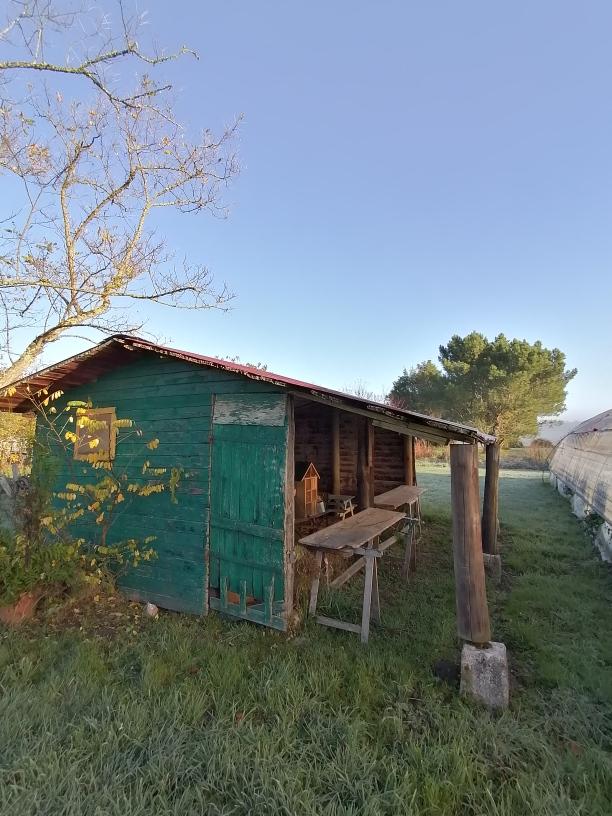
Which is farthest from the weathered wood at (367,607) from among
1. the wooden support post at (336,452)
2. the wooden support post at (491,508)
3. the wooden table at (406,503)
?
the wooden support post at (336,452)

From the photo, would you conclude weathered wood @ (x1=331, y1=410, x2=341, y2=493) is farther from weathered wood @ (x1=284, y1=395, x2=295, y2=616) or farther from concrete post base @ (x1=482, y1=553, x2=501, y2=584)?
weathered wood @ (x1=284, y1=395, x2=295, y2=616)

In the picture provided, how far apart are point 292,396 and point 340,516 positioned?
4.45 meters

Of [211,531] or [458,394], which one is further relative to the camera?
[458,394]

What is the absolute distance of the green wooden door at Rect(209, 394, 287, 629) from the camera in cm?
491

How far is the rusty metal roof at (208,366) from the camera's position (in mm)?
4070

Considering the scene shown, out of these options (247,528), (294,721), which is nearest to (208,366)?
(247,528)

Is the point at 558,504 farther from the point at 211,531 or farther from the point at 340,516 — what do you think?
the point at 211,531

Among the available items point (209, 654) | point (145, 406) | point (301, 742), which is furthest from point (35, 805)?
point (145, 406)

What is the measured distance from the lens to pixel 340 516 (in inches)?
343

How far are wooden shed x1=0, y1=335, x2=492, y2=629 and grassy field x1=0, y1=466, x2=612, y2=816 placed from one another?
48cm

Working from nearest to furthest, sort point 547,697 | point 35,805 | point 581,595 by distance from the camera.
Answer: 1. point 35,805
2. point 547,697
3. point 581,595

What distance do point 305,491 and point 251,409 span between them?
10.1 ft

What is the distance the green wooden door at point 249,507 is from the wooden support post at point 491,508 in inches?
177

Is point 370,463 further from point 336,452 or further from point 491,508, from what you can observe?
point 491,508
